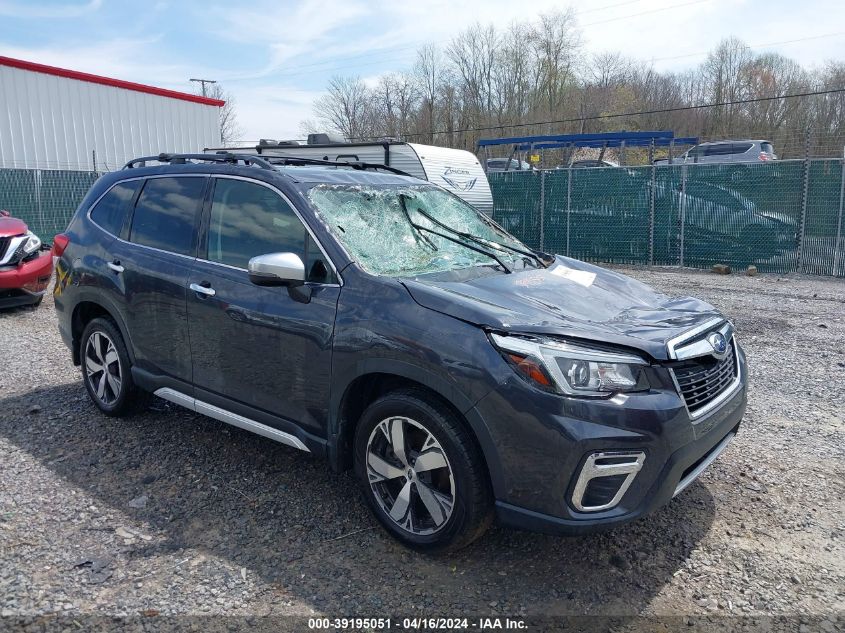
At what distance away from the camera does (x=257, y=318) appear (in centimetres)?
366

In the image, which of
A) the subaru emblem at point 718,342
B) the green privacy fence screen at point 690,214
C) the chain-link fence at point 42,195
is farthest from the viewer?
the chain-link fence at point 42,195

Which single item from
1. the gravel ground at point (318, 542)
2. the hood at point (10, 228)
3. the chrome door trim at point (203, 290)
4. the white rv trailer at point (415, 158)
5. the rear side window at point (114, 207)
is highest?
the white rv trailer at point (415, 158)

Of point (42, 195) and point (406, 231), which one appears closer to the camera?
point (406, 231)

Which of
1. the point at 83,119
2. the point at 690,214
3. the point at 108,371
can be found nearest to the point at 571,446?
the point at 108,371

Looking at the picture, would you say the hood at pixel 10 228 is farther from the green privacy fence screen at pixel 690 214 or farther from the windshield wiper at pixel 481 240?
the green privacy fence screen at pixel 690 214

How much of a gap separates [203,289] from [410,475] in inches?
67.5

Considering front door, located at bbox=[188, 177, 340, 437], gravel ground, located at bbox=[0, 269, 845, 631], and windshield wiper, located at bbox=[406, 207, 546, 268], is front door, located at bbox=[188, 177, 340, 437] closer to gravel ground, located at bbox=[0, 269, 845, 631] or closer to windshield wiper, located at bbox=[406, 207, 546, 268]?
gravel ground, located at bbox=[0, 269, 845, 631]

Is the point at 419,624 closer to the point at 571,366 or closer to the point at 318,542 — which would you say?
the point at 318,542

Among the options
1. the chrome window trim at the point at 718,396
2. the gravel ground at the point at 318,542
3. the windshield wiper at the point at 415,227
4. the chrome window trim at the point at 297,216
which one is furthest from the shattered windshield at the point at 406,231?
the gravel ground at the point at 318,542

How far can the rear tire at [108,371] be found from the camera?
474 cm

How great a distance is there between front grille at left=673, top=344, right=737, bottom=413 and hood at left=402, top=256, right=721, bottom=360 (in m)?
0.16

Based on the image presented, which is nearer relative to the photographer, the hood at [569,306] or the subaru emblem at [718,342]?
the hood at [569,306]

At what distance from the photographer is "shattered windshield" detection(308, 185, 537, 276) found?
11.9 feet

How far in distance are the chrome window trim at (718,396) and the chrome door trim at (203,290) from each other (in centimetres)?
253
